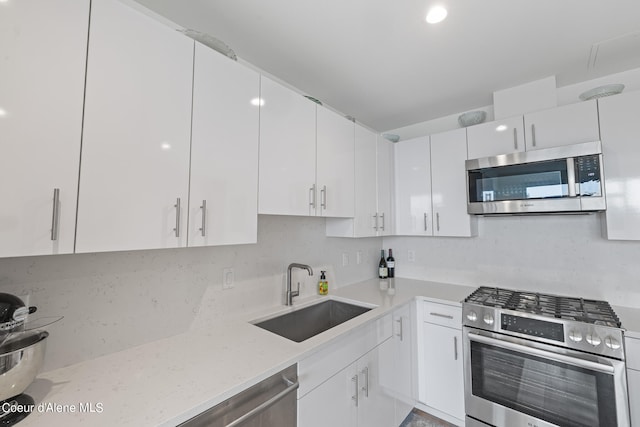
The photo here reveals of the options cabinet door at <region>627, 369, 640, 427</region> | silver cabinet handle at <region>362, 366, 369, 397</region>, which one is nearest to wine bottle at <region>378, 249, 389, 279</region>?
silver cabinet handle at <region>362, 366, 369, 397</region>

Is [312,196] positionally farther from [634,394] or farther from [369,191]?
[634,394]

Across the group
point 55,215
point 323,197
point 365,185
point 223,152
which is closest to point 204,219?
point 223,152

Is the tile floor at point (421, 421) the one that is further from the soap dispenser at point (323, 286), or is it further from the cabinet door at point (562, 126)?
the cabinet door at point (562, 126)

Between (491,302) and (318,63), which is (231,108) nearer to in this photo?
(318,63)

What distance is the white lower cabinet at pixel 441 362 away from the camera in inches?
76.7

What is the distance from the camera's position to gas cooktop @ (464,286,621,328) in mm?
1543

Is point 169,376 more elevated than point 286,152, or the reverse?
point 286,152

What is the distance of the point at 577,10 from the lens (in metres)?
1.39

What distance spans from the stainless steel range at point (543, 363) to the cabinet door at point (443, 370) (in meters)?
0.11

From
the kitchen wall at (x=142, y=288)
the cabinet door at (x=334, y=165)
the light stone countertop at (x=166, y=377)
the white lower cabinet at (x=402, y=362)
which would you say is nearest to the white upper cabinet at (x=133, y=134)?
the kitchen wall at (x=142, y=288)

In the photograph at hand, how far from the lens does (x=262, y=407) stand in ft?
3.30

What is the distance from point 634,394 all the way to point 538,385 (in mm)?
397

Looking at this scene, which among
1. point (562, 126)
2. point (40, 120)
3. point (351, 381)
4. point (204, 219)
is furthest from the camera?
point (562, 126)

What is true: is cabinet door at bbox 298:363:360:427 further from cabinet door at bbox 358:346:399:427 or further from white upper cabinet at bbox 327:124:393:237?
white upper cabinet at bbox 327:124:393:237
